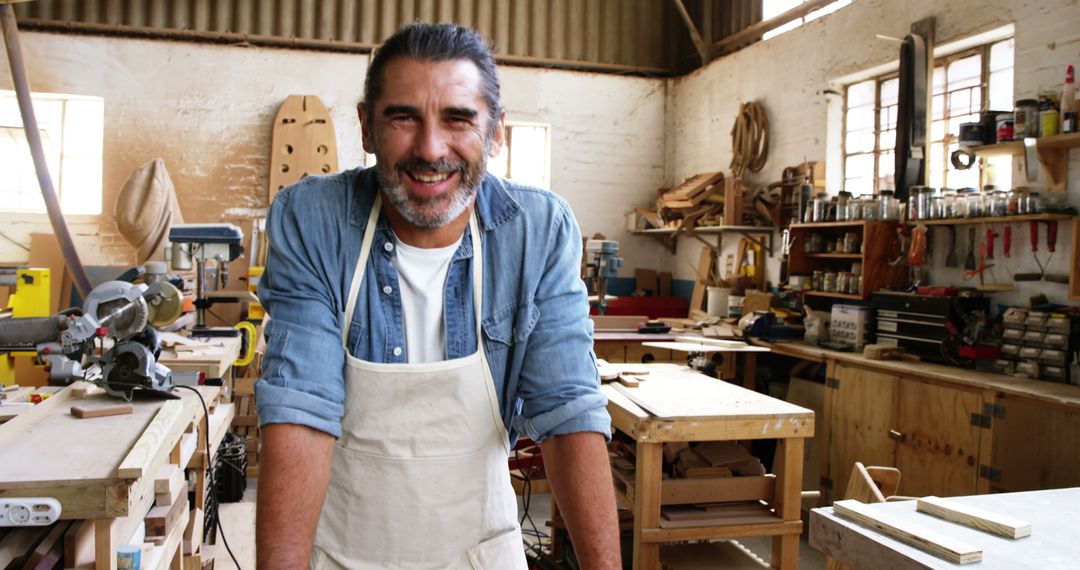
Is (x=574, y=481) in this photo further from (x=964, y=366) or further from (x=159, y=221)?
(x=159, y=221)

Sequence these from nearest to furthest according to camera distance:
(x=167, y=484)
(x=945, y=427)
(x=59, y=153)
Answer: (x=167, y=484)
(x=945, y=427)
(x=59, y=153)

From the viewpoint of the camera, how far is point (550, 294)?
1319 mm

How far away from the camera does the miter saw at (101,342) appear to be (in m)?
1.97

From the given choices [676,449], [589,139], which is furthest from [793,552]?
[589,139]

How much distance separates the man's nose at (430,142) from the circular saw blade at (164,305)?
1.57 metres

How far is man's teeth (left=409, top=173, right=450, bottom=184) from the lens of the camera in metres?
1.22

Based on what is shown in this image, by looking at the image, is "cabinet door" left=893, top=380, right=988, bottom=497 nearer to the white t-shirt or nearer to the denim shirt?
the denim shirt

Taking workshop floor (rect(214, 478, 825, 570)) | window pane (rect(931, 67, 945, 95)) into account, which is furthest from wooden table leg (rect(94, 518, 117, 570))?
window pane (rect(931, 67, 945, 95))

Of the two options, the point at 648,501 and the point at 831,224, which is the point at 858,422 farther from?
the point at 648,501

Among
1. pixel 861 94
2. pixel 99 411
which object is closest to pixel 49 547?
pixel 99 411

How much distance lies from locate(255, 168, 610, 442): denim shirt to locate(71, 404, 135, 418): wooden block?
866mm

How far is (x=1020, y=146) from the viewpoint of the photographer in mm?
3766

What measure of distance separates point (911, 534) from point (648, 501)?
120cm

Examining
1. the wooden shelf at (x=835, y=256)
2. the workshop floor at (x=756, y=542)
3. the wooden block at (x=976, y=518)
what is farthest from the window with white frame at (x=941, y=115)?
the wooden block at (x=976, y=518)
